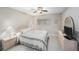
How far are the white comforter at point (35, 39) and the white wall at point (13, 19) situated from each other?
147mm

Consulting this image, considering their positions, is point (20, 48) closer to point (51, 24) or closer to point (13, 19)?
point (13, 19)

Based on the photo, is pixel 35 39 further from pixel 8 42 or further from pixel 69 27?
pixel 69 27

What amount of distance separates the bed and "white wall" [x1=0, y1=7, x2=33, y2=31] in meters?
0.15

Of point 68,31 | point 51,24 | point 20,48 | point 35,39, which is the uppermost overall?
point 51,24

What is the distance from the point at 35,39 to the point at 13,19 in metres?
0.43

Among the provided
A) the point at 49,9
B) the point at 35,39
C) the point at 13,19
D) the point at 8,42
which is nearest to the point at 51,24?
the point at 49,9

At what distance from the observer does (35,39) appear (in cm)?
144

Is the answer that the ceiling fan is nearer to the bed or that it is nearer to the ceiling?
the ceiling

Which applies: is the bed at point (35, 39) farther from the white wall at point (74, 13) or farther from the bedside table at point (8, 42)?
the white wall at point (74, 13)

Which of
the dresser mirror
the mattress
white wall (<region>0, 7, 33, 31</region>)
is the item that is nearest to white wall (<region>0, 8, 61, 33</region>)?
white wall (<region>0, 7, 33, 31</region>)

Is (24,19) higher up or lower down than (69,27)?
higher up

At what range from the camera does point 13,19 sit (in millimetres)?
1458

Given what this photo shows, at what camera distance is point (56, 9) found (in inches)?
57.2

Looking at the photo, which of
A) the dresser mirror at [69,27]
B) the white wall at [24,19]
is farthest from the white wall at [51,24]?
the dresser mirror at [69,27]
